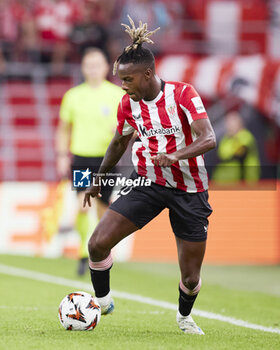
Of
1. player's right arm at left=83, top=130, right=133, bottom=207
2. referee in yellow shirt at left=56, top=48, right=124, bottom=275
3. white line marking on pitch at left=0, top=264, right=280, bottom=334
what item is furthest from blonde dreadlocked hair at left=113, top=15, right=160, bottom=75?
referee in yellow shirt at left=56, top=48, right=124, bottom=275

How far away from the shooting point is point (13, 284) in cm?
885

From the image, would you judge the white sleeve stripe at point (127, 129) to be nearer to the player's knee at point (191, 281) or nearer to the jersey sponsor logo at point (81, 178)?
the jersey sponsor logo at point (81, 178)

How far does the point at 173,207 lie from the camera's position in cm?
580

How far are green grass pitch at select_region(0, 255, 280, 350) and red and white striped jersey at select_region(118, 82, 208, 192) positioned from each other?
1109 millimetres

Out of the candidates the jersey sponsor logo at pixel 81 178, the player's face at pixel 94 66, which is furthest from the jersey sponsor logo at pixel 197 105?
the player's face at pixel 94 66

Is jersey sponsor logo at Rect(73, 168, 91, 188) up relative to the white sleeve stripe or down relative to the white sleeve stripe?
down

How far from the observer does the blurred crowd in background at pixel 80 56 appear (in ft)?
49.6

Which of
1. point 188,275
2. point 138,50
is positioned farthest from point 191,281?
point 138,50

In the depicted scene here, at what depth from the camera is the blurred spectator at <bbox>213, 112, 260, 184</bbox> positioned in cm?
1340

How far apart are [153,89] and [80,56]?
10976mm

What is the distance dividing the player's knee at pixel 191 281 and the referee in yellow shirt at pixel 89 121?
3599 mm

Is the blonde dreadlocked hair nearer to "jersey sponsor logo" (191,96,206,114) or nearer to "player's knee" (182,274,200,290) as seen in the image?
"jersey sponsor logo" (191,96,206,114)

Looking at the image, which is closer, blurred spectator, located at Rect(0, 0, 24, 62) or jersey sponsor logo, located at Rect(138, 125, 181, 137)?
jersey sponsor logo, located at Rect(138, 125, 181, 137)

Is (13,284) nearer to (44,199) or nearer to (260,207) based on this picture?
(44,199)
